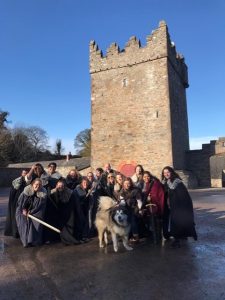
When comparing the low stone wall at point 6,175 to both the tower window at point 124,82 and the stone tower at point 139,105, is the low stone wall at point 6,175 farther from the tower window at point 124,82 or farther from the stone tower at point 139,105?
the tower window at point 124,82

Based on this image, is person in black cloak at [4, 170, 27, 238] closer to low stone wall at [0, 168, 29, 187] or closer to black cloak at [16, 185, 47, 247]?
black cloak at [16, 185, 47, 247]

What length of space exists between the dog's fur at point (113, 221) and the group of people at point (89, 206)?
0.34 m

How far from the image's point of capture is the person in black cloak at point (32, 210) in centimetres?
704

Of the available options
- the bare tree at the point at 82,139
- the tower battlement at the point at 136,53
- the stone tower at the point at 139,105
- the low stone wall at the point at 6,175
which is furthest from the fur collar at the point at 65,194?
the bare tree at the point at 82,139

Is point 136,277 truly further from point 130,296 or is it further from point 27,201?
point 27,201

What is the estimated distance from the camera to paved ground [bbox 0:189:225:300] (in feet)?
14.2

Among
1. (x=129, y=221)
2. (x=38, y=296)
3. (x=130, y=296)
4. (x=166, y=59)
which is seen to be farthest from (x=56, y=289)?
(x=166, y=59)

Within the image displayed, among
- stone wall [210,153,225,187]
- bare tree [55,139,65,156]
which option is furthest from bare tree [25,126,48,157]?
stone wall [210,153,225,187]

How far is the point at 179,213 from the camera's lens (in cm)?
676

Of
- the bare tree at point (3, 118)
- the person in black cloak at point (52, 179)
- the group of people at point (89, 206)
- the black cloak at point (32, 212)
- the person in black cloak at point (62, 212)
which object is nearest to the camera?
the group of people at point (89, 206)

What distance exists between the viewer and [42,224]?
712cm

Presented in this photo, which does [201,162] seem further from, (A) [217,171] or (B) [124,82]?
(B) [124,82]

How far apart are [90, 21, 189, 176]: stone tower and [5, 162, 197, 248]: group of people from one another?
16583 millimetres

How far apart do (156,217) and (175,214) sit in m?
0.45
